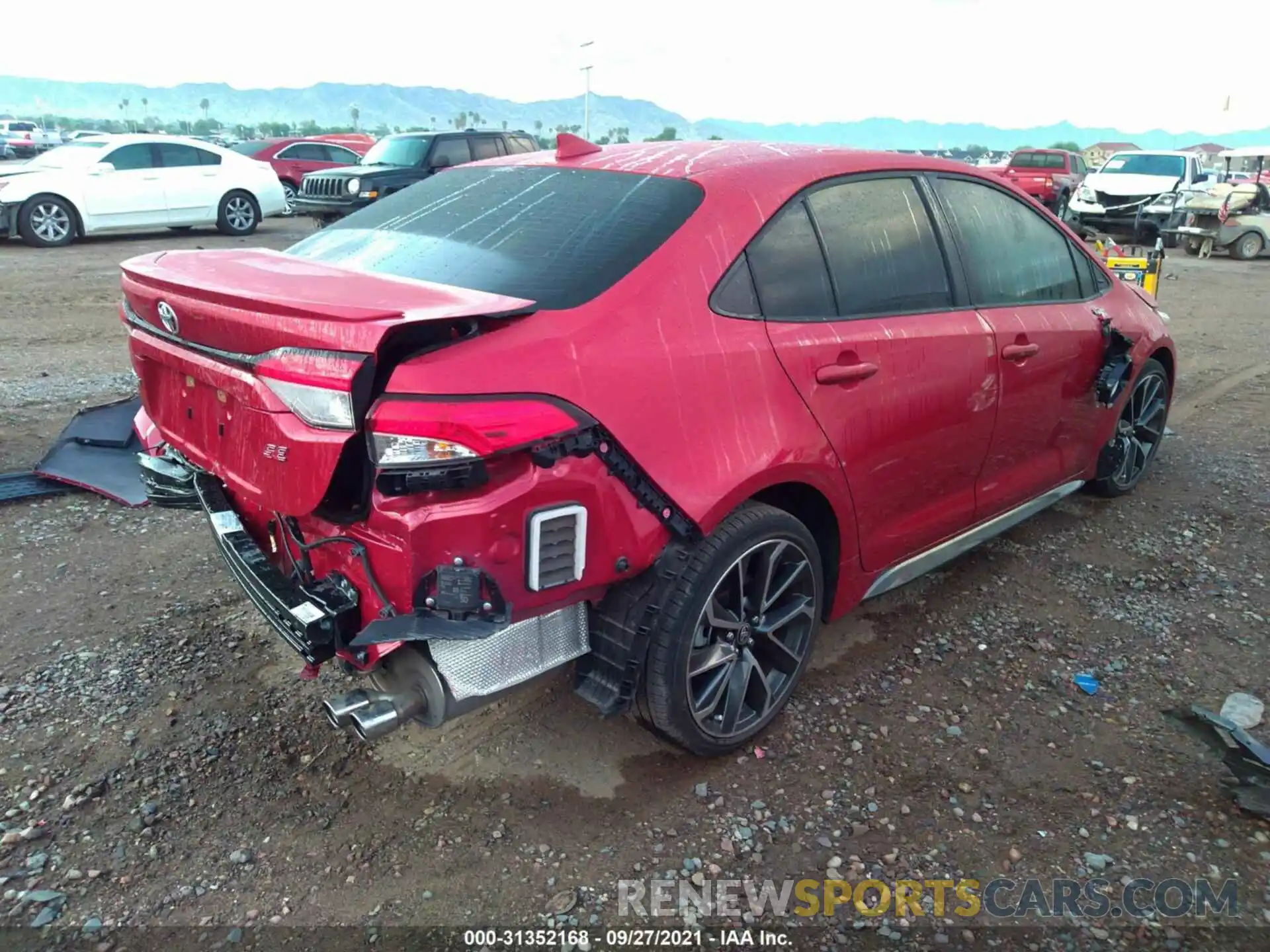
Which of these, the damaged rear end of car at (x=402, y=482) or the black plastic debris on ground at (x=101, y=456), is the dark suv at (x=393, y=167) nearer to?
the black plastic debris on ground at (x=101, y=456)

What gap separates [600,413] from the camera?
2.21 meters

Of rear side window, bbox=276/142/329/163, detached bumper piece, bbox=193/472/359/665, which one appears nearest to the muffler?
detached bumper piece, bbox=193/472/359/665

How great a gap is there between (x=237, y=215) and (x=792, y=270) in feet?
46.7

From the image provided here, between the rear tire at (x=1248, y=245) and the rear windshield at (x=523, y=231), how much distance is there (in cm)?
1780

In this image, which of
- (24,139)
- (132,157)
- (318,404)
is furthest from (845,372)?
(24,139)

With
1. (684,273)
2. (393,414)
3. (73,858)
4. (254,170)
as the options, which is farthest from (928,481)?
(254,170)

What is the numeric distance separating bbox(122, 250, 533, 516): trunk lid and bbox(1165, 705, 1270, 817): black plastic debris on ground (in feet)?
8.14

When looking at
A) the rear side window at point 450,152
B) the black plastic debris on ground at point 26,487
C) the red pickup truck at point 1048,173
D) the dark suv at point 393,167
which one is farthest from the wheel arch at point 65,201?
the red pickup truck at point 1048,173

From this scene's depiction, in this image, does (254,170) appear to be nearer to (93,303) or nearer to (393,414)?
(93,303)

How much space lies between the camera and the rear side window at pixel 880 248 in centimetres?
292

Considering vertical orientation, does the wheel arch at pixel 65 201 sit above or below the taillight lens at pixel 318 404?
below

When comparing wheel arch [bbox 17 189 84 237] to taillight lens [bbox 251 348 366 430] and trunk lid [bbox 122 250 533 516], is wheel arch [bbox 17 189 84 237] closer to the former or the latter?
trunk lid [bbox 122 250 533 516]

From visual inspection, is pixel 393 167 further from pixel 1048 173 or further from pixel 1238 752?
pixel 1048 173

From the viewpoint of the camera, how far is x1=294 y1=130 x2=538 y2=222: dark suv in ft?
42.1
